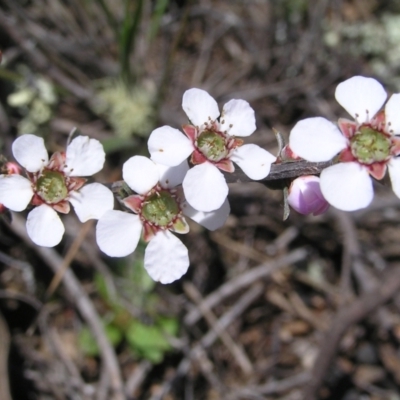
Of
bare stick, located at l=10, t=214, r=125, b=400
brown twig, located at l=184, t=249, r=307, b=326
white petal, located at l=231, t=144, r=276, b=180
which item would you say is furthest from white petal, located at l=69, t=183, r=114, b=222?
brown twig, located at l=184, t=249, r=307, b=326

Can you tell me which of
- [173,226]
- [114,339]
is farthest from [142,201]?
[114,339]

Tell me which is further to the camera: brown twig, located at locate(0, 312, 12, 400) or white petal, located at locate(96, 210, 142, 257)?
brown twig, located at locate(0, 312, 12, 400)

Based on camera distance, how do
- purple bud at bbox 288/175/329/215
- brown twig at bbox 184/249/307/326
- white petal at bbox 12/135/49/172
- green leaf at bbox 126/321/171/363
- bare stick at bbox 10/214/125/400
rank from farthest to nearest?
brown twig at bbox 184/249/307/326
green leaf at bbox 126/321/171/363
bare stick at bbox 10/214/125/400
white petal at bbox 12/135/49/172
purple bud at bbox 288/175/329/215

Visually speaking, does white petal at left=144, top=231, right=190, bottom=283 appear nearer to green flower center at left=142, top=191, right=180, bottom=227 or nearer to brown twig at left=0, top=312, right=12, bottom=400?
green flower center at left=142, top=191, right=180, bottom=227

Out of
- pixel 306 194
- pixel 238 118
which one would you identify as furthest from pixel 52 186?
pixel 306 194

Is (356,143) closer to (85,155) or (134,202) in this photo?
(134,202)

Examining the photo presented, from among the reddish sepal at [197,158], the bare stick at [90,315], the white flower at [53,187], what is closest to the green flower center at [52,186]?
the white flower at [53,187]

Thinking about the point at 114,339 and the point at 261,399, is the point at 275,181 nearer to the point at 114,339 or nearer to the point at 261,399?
the point at 114,339
